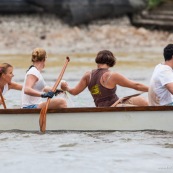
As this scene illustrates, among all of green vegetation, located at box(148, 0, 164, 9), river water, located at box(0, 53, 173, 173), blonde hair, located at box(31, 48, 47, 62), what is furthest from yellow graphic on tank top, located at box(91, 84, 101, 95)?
green vegetation, located at box(148, 0, 164, 9)

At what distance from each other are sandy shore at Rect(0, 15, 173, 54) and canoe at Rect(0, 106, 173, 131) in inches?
777

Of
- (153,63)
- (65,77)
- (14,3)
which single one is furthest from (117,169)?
(14,3)

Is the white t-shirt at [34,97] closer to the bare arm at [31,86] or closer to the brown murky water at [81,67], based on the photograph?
the bare arm at [31,86]

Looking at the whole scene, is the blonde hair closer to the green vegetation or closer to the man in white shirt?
the man in white shirt

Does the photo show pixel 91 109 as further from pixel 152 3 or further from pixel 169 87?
pixel 152 3

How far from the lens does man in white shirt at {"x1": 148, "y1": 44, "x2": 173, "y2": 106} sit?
1232 cm

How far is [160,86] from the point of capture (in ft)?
41.0

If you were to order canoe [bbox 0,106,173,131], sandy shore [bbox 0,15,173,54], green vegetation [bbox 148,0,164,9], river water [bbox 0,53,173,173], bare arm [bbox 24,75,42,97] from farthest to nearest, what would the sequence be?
green vegetation [bbox 148,0,164,9], sandy shore [bbox 0,15,173,54], bare arm [bbox 24,75,42,97], canoe [bbox 0,106,173,131], river water [bbox 0,53,173,173]

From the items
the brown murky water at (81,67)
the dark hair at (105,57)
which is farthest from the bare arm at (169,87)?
the brown murky water at (81,67)

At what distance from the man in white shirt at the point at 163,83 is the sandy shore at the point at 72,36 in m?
19.8

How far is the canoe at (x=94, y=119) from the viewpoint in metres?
12.3

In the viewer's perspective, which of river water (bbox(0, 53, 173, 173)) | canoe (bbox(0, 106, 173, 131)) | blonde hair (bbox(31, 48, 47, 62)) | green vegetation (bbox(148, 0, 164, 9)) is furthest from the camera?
green vegetation (bbox(148, 0, 164, 9))

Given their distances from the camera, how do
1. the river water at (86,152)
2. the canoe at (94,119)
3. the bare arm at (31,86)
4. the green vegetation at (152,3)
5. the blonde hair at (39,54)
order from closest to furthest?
the river water at (86,152) → the canoe at (94,119) → the bare arm at (31,86) → the blonde hair at (39,54) → the green vegetation at (152,3)

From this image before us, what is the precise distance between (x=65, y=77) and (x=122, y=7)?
10993 millimetres
